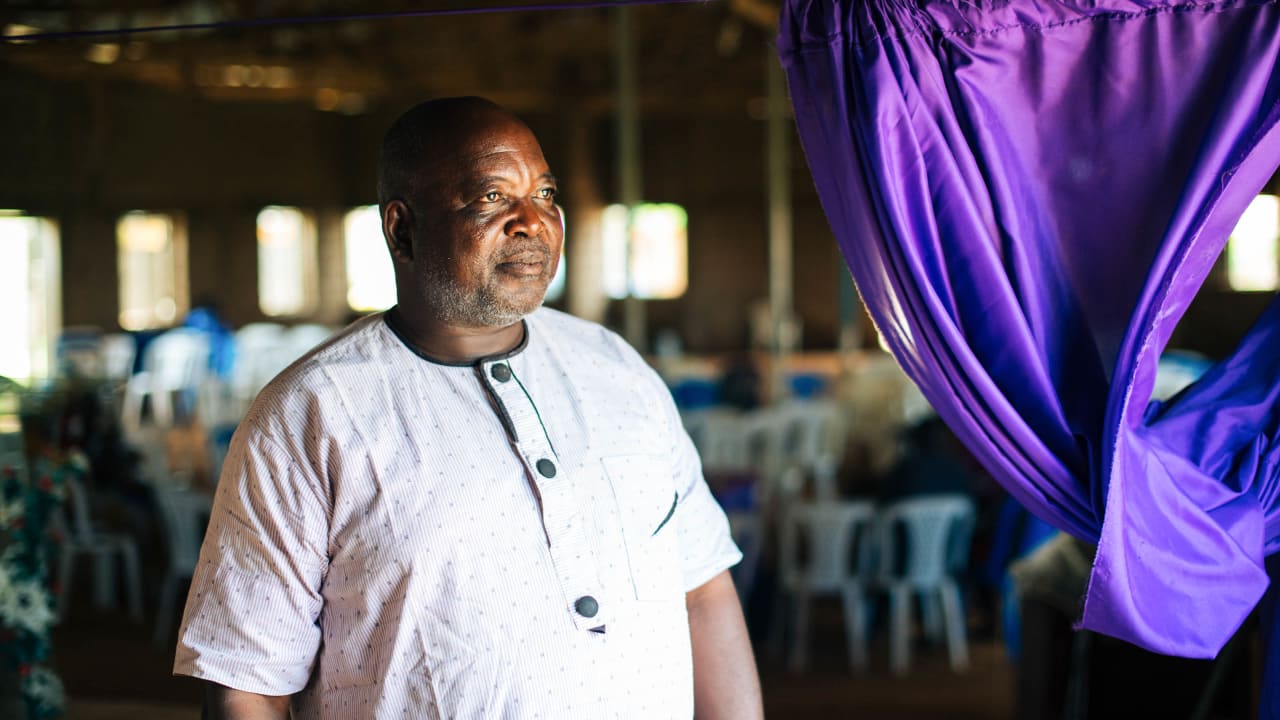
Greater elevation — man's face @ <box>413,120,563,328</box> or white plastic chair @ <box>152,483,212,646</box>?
man's face @ <box>413,120,563,328</box>

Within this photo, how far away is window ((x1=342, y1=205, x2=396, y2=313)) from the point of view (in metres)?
16.4

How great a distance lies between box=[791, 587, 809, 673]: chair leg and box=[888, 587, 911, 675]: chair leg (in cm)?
38

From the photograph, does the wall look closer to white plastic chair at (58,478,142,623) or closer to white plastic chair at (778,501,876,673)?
white plastic chair at (58,478,142,623)

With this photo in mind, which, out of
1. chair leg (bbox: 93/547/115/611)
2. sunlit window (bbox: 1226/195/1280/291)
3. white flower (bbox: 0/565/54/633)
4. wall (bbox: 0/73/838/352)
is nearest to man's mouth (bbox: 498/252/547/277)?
white flower (bbox: 0/565/54/633)

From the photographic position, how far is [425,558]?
1.45 metres

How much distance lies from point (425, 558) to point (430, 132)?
0.51 metres

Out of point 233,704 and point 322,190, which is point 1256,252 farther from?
point 233,704

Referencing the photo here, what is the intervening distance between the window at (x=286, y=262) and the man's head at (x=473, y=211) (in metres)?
15.4

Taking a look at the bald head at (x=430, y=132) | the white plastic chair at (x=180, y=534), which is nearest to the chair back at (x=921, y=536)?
the white plastic chair at (x=180, y=534)

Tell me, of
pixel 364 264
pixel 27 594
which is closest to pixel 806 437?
pixel 27 594

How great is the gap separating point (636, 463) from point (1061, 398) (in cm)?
53

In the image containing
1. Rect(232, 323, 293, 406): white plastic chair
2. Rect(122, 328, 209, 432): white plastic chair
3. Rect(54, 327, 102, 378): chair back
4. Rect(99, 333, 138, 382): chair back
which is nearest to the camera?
Rect(54, 327, 102, 378): chair back

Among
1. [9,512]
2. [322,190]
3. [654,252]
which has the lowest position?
[9,512]

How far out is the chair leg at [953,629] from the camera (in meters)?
5.55
